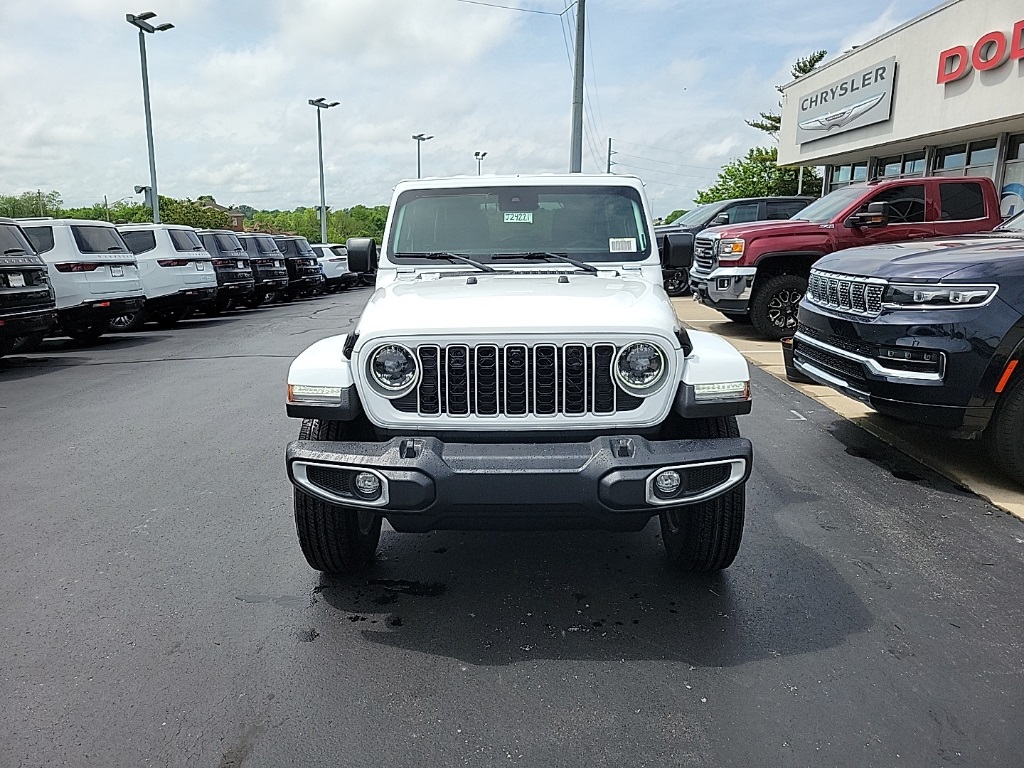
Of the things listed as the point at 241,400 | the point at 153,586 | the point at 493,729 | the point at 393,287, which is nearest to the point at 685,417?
the point at 493,729

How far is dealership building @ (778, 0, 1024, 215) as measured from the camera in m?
14.6

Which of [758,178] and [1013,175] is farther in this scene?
[758,178]

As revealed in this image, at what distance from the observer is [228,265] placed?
15.9 m

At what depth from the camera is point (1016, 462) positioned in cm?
444

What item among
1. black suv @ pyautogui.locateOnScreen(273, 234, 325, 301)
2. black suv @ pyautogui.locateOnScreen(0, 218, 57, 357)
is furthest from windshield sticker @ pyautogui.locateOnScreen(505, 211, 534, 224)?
black suv @ pyautogui.locateOnScreen(273, 234, 325, 301)

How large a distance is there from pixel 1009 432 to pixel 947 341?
61 centimetres

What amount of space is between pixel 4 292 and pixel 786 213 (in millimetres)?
12419

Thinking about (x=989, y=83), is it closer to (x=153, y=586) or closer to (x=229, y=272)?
(x=229, y=272)

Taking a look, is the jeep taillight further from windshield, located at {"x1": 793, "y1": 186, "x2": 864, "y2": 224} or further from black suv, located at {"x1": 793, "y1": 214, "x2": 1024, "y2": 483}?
black suv, located at {"x1": 793, "y1": 214, "x2": 1024, "y2": 483}

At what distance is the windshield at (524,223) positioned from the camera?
4277 mm

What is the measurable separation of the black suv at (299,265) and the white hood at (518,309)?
56.9 ft

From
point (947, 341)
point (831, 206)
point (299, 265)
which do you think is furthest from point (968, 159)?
point (299, 265)

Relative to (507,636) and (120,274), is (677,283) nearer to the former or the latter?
(120,274)

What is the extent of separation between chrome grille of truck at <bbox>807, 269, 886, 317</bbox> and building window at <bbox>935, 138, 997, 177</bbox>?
13.3 m
